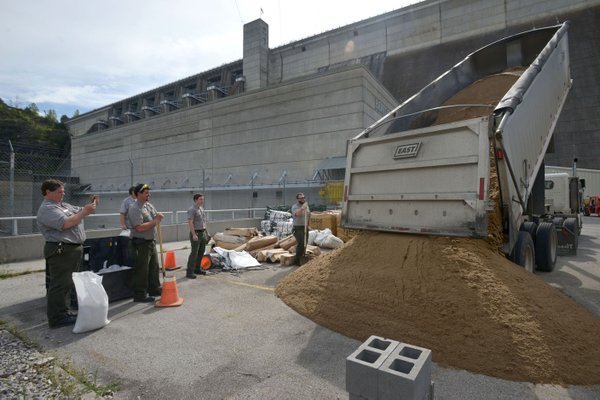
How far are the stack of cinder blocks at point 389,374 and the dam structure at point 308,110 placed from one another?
56.7ft

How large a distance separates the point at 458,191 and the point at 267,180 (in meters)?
23.5

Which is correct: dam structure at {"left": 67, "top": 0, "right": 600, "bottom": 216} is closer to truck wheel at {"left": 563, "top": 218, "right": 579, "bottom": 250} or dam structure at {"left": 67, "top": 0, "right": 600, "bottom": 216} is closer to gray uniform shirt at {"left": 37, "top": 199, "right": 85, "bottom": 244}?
truck wheel at {"left": 563, "top": 218, "right": 579, "bottom": 250}

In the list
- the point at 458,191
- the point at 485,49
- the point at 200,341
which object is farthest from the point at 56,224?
the point at 485,49

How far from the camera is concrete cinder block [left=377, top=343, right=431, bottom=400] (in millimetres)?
1671

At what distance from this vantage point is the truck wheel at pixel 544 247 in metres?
6.32

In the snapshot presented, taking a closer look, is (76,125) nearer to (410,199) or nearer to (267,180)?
(267,180)

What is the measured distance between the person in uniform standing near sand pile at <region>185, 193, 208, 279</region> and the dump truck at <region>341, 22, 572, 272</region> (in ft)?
9.40

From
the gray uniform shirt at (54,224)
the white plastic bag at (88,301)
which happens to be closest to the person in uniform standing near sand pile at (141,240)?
the gray uniform shirt at (54,224)

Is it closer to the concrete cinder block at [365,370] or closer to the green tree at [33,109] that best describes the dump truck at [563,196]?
the concrete cinder block at [365,370]

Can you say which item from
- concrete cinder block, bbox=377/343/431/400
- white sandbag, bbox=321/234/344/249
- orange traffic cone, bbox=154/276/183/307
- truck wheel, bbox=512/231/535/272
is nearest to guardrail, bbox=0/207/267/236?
white sandbag, bbox=321/234/344/249

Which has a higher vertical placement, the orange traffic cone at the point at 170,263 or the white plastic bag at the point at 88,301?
the white plastic bag at the point at 88,301

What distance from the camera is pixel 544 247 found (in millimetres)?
6344

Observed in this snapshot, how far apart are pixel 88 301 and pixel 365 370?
10.8 feet

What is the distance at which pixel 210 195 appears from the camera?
30.0 metres
